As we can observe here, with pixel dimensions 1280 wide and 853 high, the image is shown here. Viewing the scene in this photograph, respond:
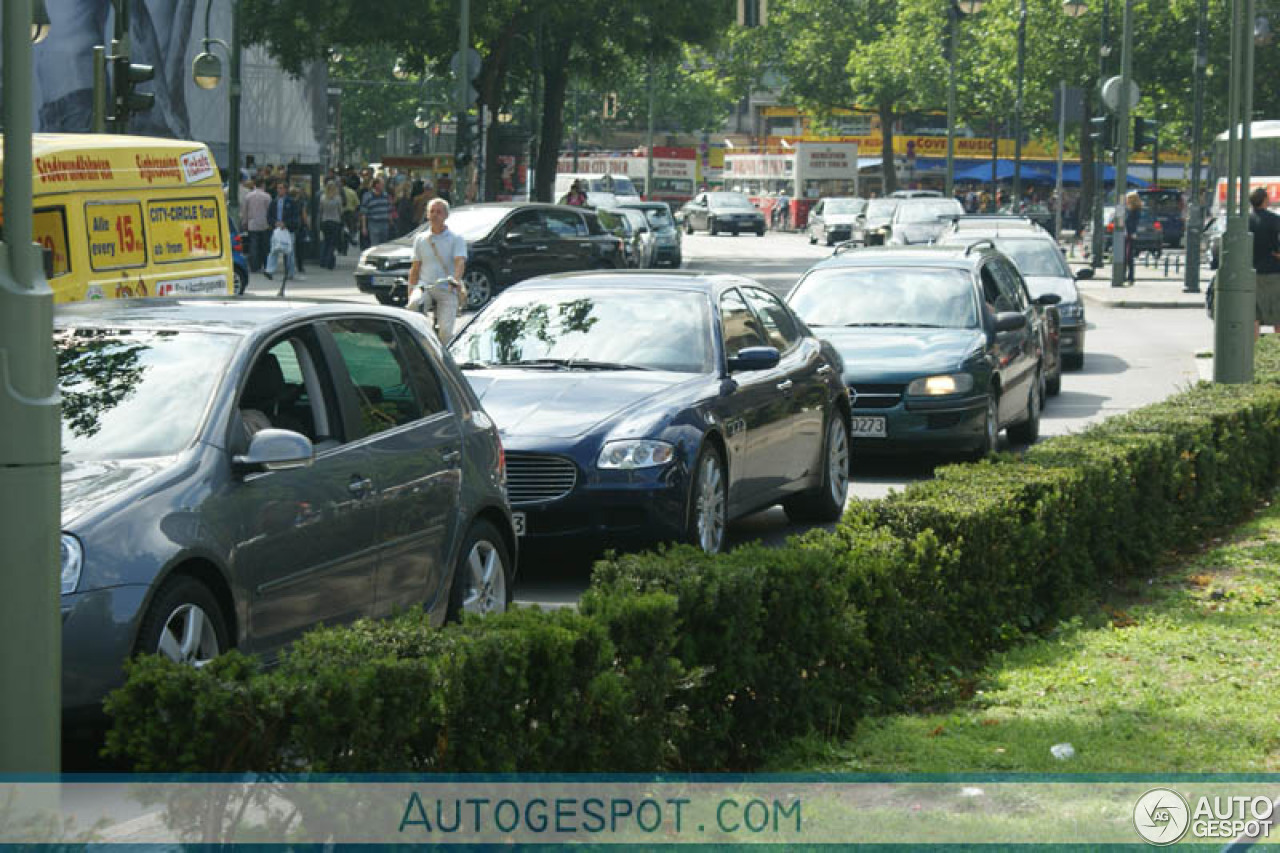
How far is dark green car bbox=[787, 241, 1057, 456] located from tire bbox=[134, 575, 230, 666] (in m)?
7.67

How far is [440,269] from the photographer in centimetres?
2041

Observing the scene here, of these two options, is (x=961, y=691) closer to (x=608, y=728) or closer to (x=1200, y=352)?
(x=608, y=728)

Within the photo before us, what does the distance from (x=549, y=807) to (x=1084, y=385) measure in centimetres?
1716

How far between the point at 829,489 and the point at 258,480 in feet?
20.0

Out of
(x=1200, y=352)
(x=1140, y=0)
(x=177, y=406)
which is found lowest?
(x=1200, y=352)

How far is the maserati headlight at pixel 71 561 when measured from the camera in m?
5.50

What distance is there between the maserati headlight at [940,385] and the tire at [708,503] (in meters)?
4.08

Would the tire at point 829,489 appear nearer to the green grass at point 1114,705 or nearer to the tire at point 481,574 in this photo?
the green grass at point 1114,705

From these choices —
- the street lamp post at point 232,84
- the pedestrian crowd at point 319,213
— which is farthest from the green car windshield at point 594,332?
the street lamp post at point 232,84

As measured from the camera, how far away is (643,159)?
312 ft

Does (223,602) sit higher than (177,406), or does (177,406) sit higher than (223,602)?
(177,406)

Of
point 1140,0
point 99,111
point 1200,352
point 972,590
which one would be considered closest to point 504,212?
point 99,111

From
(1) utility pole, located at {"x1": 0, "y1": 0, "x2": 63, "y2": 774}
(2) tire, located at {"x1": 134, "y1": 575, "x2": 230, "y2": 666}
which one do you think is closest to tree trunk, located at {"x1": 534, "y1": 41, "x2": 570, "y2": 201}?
(2) tire, located at {"x1": 134, "y1": 575, "x2": 230, "y2": 666}

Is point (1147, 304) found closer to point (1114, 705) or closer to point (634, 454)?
point (634, 454)
